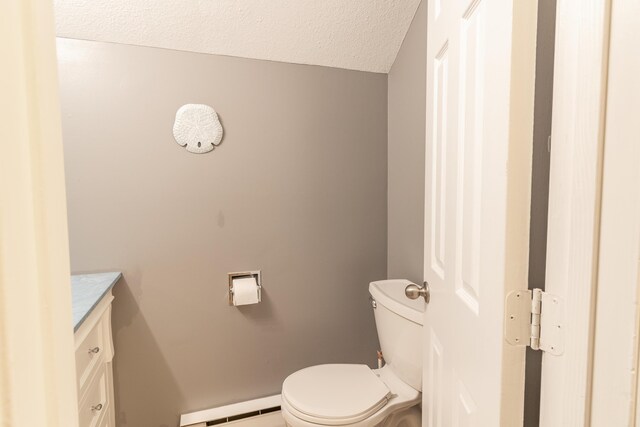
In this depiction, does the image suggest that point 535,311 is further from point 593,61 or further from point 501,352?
point 593,61

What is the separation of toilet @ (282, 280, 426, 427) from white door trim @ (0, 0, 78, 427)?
1014 mm

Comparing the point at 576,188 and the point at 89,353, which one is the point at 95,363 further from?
the point at 576,188

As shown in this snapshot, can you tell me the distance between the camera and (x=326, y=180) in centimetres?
176

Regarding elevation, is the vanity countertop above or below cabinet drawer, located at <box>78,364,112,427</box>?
above

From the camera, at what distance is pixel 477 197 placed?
1.97ft

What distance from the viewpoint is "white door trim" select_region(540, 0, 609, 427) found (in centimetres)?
40

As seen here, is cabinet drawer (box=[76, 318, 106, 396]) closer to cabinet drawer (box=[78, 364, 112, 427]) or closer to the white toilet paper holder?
cabinet drawer (box=[78, 364, 112, 427])

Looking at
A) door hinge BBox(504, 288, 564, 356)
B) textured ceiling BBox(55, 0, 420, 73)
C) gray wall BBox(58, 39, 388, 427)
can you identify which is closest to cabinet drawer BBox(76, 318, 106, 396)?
gray wall BBox(58, 39, 388, 427)

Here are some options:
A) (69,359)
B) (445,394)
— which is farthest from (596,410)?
(69,359)

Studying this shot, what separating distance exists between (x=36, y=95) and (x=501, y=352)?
69cm

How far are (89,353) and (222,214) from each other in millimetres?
767

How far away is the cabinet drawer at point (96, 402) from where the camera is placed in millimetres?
1050

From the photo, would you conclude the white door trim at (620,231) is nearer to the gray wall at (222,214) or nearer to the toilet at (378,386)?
the toilet at (378,386)

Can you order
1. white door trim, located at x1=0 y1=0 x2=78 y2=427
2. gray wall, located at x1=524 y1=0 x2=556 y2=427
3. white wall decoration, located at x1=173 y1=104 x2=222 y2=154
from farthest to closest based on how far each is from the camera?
white wall decoration, located at x1=173 y1=104 x2=222 y2=154, gray wall, located at x1=524 y1=0 x2=556 y2=427, white door trim, located at x1=0 y1=0 x2=78 y2=427
